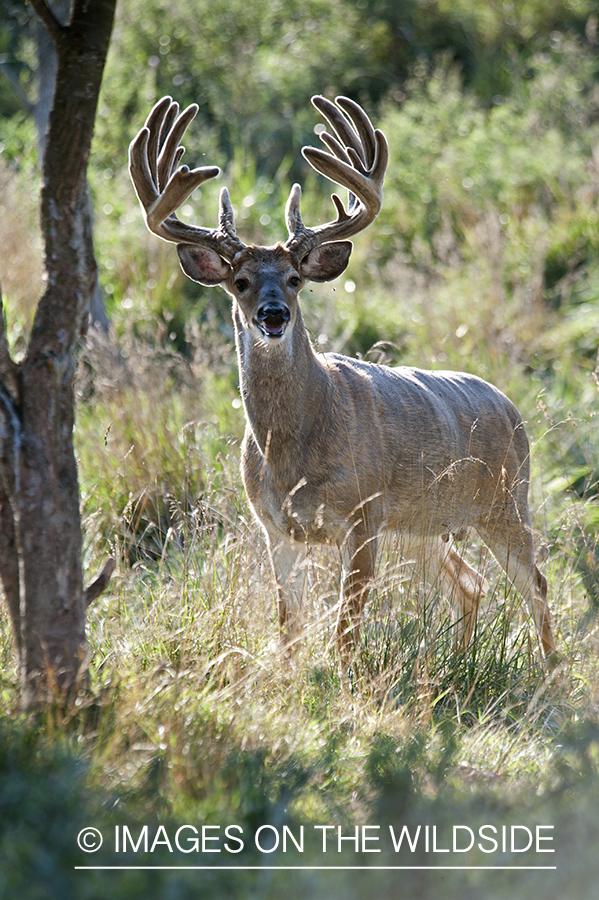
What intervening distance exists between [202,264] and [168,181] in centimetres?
46

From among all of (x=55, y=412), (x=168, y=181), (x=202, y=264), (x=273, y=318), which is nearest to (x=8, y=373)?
(x=55, y=412)

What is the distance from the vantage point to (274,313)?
4207 mm

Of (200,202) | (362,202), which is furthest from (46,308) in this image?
(200,202)

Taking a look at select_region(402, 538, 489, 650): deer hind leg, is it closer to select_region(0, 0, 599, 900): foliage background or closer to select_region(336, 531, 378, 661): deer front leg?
select_region(0, 0, 599, 900): foliage background

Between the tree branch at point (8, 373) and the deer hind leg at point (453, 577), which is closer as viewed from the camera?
the tree branch at point (8, 373)

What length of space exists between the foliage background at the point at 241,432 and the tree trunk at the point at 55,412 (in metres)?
0.26

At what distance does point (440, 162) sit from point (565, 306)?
13.6ft

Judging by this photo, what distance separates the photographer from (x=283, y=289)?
4418 mm

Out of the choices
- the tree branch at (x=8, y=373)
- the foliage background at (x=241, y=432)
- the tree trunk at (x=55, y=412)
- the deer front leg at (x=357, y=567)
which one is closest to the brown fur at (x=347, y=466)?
the deer front leg at (x=357, y=567)

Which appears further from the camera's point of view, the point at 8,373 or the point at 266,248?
the point at 266,248

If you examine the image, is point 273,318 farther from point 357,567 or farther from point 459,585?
point 459,585

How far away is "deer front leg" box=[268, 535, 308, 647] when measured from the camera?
13.8 ft

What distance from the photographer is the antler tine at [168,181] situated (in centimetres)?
416

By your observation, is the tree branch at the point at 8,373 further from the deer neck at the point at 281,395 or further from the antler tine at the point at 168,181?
the deer neck at the point at 281,395
